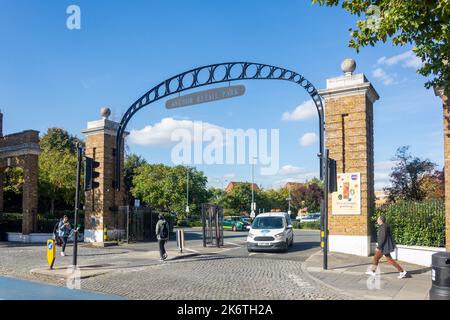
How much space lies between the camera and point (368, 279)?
11.0 metres

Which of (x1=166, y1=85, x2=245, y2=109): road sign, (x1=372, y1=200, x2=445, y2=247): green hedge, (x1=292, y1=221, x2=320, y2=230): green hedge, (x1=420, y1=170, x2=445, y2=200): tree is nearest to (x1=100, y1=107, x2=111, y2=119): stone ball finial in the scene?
(x1=166, y1=85, x2=245, y2=109): road sign

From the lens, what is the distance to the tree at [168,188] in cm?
4994

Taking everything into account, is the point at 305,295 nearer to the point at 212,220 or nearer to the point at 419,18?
the point at 419,18

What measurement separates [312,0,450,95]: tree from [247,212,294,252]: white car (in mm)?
9648

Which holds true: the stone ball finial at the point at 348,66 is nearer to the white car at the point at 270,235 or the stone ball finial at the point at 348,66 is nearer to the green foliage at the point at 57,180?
the white car at the point at 270,235

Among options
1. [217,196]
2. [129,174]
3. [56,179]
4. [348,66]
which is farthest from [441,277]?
[217,196]

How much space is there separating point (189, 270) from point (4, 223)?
1747 centimetres

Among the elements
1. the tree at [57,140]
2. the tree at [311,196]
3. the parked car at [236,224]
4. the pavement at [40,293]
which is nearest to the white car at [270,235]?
the pavement at [40,293]

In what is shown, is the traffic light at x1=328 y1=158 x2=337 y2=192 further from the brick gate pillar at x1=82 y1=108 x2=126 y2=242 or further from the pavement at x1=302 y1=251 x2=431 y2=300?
the brick gate pillar at x1=82 y1=108 x2=126 y2=242

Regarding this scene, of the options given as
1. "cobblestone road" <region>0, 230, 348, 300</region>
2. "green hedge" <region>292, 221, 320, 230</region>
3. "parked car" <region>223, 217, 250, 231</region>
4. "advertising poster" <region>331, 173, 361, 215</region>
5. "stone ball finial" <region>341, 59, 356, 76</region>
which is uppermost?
"stone ball finial" <region>341, 59, 356, 76</region>

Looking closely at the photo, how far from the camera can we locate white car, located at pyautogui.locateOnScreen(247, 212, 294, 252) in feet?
58.9

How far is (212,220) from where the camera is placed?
70.2 feet

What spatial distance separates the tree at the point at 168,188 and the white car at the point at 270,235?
103ft

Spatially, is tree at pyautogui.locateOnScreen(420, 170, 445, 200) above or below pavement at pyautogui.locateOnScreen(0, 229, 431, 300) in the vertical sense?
above
